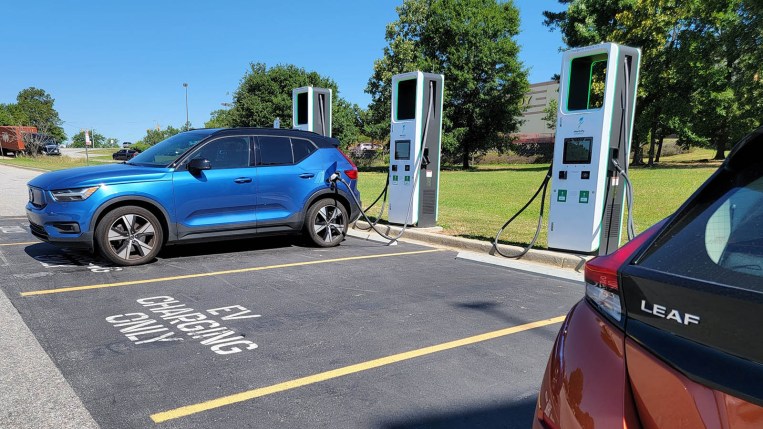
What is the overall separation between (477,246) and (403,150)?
9.15ft

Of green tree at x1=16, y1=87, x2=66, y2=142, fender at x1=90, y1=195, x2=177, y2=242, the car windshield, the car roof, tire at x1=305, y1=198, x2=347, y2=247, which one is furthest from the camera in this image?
green tree at x1=16, y1=87, x2=66, y2=142

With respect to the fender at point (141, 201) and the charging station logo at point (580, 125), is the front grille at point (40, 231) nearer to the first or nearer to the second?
the fender at point (141, 201)

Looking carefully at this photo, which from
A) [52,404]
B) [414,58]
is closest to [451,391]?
[52,404]

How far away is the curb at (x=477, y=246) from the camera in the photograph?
7250mm

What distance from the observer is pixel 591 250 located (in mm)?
7438

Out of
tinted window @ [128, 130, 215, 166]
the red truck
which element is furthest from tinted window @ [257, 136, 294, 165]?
the red truck

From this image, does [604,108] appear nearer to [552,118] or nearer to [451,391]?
[451,391]

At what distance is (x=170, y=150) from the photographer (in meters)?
7.34

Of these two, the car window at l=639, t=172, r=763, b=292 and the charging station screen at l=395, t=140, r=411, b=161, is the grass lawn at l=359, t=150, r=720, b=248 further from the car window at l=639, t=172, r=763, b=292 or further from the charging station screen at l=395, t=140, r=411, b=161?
the car window at l=639, t=172, r=763, b=292

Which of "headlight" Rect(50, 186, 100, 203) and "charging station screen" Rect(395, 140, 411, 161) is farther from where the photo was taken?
"charging station screen" Rect(395, 140, 411, 161)

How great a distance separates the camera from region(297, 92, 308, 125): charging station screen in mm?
12573

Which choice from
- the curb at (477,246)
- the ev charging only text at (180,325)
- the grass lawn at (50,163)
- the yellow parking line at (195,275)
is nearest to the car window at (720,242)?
the ev charging only text at (180,325)

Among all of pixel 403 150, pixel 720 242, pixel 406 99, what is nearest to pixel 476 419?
pixel 720 242

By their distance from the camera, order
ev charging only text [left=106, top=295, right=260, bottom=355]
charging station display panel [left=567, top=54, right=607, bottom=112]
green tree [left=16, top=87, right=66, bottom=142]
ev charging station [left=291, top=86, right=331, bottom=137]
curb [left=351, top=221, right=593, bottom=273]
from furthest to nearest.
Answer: green tree [left=16, top=87, right=66, bottom=142] < ev charging station [left=291, top=86, right=331, bottom=137] < charging station display panel [left=567, top=54, right=607, bottom=112] < curb [left=351, top=221, right=593, bottom=273] < ev charging only text [left=106, top=295, right=260, bottom=355]
